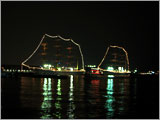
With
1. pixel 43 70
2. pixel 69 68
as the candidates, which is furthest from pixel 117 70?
pixel 43 70

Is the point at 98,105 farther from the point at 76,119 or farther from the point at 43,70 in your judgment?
the point at 43,70

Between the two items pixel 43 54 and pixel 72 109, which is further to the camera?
pixel 43 54

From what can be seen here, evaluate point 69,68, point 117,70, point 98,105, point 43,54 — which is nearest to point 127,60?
point 117,70

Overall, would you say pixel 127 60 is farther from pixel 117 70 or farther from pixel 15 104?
pixel 15 104

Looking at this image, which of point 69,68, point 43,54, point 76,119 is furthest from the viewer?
point 69,68

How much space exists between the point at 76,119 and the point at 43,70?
93646mm

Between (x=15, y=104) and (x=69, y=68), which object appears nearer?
(x=15, y=104)

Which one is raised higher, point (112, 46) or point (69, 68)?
point (112, 46)

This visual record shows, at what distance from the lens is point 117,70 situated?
102875 mm

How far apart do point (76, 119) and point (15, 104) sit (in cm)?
419

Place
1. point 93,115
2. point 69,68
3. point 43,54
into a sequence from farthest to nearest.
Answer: point 69,68, point 43,54, point 93,115

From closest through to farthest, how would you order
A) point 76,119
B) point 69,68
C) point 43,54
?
point 76,119, point 43,54, point 69,68

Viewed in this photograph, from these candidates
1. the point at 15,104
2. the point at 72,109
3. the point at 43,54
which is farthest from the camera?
the point at 43,54

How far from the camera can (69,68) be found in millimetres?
107250
